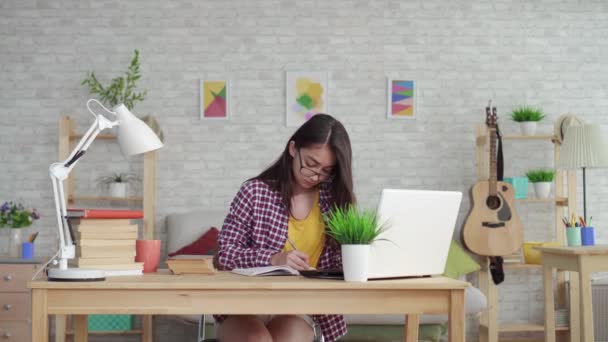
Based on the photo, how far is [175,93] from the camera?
5031mm

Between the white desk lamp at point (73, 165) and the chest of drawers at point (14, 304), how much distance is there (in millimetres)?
2521

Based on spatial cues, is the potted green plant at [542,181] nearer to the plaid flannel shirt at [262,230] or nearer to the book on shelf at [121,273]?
the plaid flannel shirt at [262,230]

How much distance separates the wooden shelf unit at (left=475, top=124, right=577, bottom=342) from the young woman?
2545mm

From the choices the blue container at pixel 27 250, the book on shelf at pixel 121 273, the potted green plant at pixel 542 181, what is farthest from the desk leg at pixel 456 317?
the blue container at pixel 27 250

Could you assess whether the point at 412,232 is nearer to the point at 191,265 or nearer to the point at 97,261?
the point at 191,265

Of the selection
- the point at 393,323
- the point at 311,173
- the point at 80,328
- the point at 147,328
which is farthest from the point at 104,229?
the point at 147,328

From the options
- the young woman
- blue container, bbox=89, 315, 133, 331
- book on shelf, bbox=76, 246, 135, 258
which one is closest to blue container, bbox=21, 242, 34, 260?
blue container, bbox=89, 315, 133, 331

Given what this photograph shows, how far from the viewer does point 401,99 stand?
201 inches

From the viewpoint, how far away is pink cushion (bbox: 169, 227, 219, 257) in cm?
451

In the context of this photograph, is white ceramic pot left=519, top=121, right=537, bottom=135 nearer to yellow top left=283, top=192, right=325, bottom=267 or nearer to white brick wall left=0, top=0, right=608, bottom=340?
white brick wall left=0, top=0, right=608, bottom=340

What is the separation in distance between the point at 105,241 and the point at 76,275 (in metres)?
0.24

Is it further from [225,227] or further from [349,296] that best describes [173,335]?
[349,296]

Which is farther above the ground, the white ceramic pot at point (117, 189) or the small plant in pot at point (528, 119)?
the small plant in pot at point (528, 119)

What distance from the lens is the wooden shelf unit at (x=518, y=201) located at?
4820 mm
